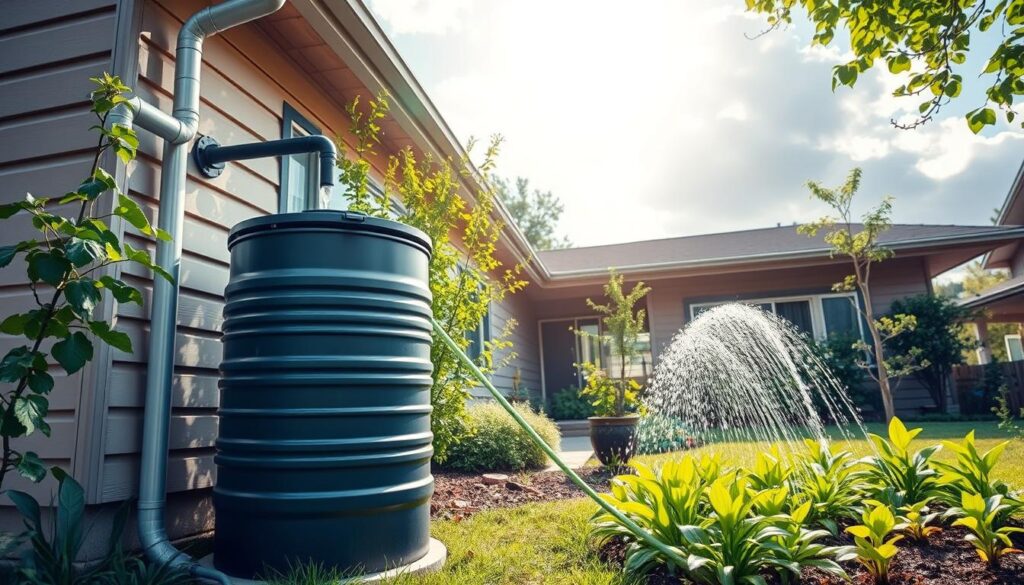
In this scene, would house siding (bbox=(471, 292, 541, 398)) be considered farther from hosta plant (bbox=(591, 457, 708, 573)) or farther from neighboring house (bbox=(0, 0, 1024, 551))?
hosta plant (bbox=(591, 457, 708, 573))

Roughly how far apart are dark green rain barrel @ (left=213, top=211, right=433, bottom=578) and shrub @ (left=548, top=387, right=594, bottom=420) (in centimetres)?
869

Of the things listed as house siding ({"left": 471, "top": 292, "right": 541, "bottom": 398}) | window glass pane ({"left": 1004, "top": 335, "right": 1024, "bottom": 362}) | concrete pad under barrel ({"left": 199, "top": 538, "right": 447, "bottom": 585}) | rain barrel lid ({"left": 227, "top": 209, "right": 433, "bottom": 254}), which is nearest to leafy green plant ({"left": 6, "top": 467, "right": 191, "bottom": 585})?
concrete pad under barrel ({"left": 199, "top": 538, "right": 447, "bottom": 585})

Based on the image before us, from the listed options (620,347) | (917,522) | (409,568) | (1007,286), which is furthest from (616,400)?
(1007,286)

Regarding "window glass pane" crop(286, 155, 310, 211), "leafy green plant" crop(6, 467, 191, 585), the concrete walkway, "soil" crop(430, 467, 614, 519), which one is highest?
"window glass pane" crop(286, 155, 310, 211)

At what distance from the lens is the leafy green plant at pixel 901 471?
2467mm

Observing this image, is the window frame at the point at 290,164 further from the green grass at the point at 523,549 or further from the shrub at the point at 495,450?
the shrub at the point at 495,450

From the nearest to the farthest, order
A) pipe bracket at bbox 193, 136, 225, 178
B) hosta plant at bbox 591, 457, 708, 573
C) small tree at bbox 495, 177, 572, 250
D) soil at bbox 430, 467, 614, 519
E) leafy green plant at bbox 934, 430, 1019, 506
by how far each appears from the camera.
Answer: hosta plant at bbox 591, 457, 708, 573, leafy green plant at bbox 934, 430, 1019, 506, pipe bracket at bbox 193, 136, 225, 178, soil at bbox 430, 467, 614, 519, small tree at bbox 495, 177, 572, 250

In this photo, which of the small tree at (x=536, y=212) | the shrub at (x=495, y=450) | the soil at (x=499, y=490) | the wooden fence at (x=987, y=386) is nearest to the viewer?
the soil at (x=499, y=490)

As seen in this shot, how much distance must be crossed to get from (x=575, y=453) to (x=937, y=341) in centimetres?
649

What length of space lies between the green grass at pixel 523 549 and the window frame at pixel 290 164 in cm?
203

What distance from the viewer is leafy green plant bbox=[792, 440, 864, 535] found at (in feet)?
7.74

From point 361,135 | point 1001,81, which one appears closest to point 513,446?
point 361,135

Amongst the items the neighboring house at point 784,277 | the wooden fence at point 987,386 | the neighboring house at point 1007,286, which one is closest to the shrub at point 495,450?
the neighboring house at point 784,277

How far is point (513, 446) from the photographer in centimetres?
490
